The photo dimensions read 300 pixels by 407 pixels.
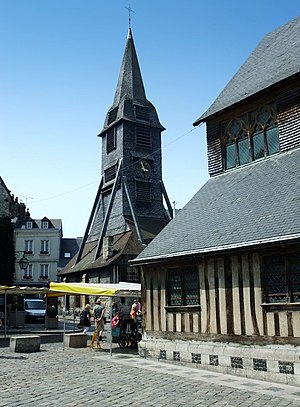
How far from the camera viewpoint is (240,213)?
10.9 meters

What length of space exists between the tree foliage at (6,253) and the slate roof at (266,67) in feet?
61.9

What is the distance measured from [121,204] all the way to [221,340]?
23668mm

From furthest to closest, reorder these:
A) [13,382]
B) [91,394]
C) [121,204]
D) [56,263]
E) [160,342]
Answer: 1. [56,263]
2. [121,204]
3. [160,342]
4. [13,382]
5. [91,394]

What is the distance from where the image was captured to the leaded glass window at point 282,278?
8.82m

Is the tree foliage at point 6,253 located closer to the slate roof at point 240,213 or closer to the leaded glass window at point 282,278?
the slate roof at point 240,213

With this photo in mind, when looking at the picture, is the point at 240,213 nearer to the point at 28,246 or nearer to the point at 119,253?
the point at 119,253

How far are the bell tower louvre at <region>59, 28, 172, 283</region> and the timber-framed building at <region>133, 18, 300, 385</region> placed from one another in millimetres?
A: 17225

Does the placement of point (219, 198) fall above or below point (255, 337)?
above

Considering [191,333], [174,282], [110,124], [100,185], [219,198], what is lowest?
[191,333]

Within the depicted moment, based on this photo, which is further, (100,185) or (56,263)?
(56,263)

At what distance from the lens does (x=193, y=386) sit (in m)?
8.09

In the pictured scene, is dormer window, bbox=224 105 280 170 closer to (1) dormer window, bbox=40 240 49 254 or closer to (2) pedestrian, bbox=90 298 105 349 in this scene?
(2) pedestrian, bbox=90 298 105 349

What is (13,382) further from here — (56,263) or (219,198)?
(56,263)

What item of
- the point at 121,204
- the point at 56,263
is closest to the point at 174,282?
the point at 121,204
